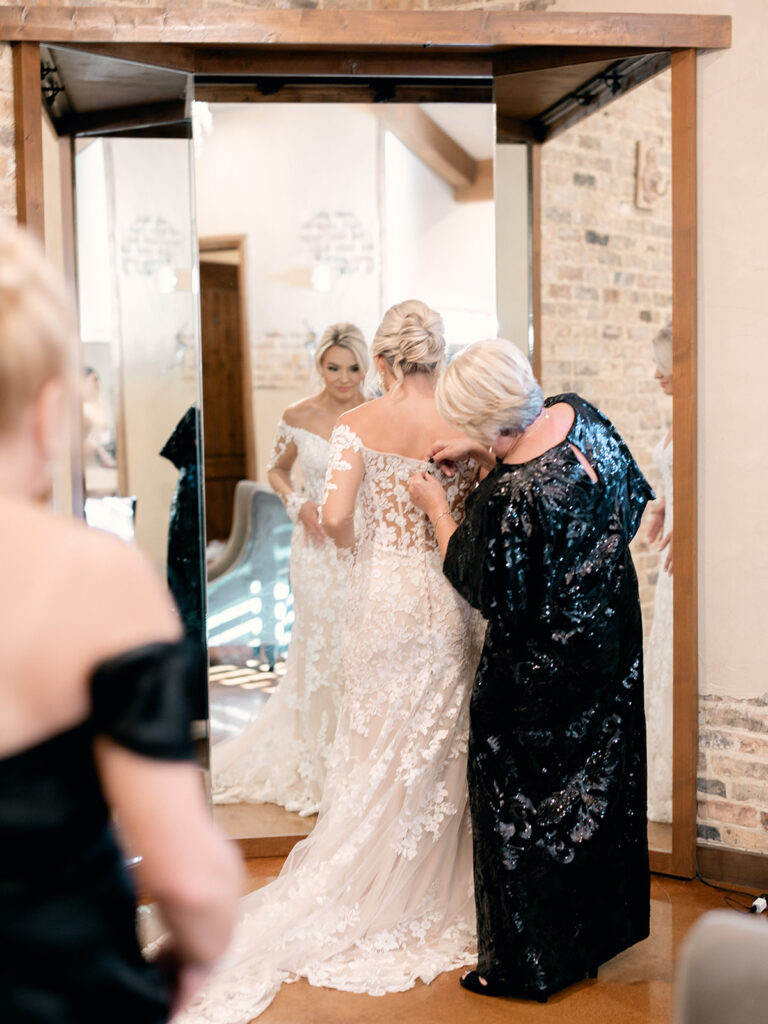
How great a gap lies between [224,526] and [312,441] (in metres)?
0.44

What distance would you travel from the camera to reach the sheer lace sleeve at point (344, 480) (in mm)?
3174

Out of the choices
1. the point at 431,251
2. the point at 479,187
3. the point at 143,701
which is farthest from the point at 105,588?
the point at 479,187

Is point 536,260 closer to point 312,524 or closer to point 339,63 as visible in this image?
point 339,63

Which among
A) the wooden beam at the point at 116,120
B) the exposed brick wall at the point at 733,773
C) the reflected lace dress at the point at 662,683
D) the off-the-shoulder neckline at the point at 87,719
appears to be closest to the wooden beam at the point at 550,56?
the wooden beam at the point at 116,120

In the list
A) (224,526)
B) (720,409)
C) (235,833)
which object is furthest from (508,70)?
(235,833)

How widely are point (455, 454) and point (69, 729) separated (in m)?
2.24

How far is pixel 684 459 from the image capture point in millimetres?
3574

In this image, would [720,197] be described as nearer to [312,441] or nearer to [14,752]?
[312,441]

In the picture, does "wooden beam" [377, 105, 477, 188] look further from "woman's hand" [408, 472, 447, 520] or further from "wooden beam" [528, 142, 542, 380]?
"woman's hand" [408, 472, 447, 520]

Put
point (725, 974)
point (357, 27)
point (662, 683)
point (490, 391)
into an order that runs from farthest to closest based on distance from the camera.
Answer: point (662, 683) < point (357, 27) < point (490, 391) < point (725, 974)

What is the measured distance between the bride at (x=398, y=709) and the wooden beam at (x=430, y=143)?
0.88 m

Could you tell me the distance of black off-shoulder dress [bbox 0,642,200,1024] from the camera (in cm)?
92

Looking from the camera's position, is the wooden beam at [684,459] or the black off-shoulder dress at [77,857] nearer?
the black off-shoulder dress at [77,857]

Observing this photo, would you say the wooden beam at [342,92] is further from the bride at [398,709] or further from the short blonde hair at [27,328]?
the short blonde hair at [27,328]
